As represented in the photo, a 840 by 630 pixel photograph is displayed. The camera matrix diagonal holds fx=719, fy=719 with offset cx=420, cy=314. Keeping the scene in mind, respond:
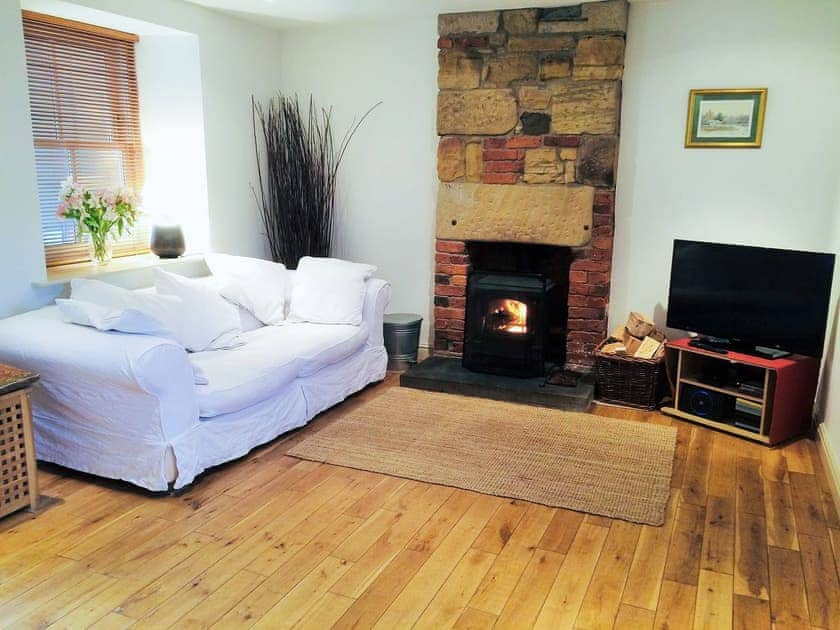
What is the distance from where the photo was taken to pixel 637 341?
14.1ft

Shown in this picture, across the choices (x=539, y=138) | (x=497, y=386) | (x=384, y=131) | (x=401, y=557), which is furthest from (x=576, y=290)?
(x=401, y=557)

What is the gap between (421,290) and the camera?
5.12 metres

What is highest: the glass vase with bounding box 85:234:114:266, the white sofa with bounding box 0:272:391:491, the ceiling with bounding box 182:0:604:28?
the ceiling with bounding box 182:0:604:28

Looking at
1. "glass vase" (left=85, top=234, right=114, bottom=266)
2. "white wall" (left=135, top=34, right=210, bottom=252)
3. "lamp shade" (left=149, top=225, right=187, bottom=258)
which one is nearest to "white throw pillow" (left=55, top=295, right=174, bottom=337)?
"glass vase" (left=85, top=234, right=114, bottom=266)

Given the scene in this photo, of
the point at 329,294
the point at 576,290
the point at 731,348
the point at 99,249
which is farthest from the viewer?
the point at 576,290

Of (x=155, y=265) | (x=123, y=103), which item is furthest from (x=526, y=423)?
(x=123, y=103)

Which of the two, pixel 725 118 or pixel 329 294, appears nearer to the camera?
pixel 725 118

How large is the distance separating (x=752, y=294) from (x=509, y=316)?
4.54 ft

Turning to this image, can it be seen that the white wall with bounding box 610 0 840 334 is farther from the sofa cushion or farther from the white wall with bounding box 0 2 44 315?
the white wall with bounding box 0 2 44 315

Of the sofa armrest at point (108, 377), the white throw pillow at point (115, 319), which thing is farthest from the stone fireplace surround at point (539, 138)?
the sofa armrest at point (108, 377)

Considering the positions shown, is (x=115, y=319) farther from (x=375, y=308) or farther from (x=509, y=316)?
(x=509, y=316)

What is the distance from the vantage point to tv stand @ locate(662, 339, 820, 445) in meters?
3.64

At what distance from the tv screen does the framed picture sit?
67 centimetres

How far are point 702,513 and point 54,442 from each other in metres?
2.80
